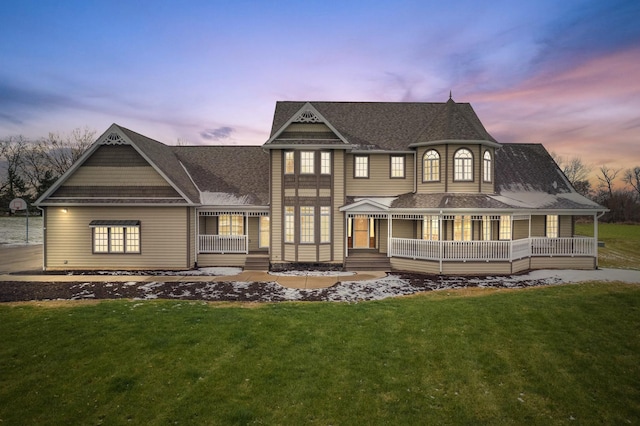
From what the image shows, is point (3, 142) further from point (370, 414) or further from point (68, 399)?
point (370, 414)

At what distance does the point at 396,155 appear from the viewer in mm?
20516

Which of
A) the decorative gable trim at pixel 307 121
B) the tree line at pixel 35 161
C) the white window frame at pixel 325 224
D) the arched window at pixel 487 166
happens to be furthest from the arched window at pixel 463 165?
the tree line at pixel 35 161

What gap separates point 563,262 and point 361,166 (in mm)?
12435

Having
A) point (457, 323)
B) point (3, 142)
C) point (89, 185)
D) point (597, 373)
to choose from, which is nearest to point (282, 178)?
point (89, 185)

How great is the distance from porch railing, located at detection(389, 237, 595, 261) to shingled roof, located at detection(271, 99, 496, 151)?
19.3ft

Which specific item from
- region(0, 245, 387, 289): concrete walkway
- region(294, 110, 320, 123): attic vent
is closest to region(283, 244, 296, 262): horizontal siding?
region(0, 245, 387, 289): concrete walkway

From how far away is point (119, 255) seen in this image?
18391 millimetres

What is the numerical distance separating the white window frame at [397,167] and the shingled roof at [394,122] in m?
0.56

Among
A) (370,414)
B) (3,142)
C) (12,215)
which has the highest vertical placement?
(3,142)

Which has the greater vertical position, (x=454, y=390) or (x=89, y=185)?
(x=89, y=185)

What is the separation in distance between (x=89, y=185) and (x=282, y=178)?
10463 mm

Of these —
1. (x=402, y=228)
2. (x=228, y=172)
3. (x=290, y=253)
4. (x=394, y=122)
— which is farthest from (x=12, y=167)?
(x=402, y=228)

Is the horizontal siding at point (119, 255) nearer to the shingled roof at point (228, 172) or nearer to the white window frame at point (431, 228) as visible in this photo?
the shingled roof at point (228, 172)

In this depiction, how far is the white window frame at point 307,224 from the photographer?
1889cm
